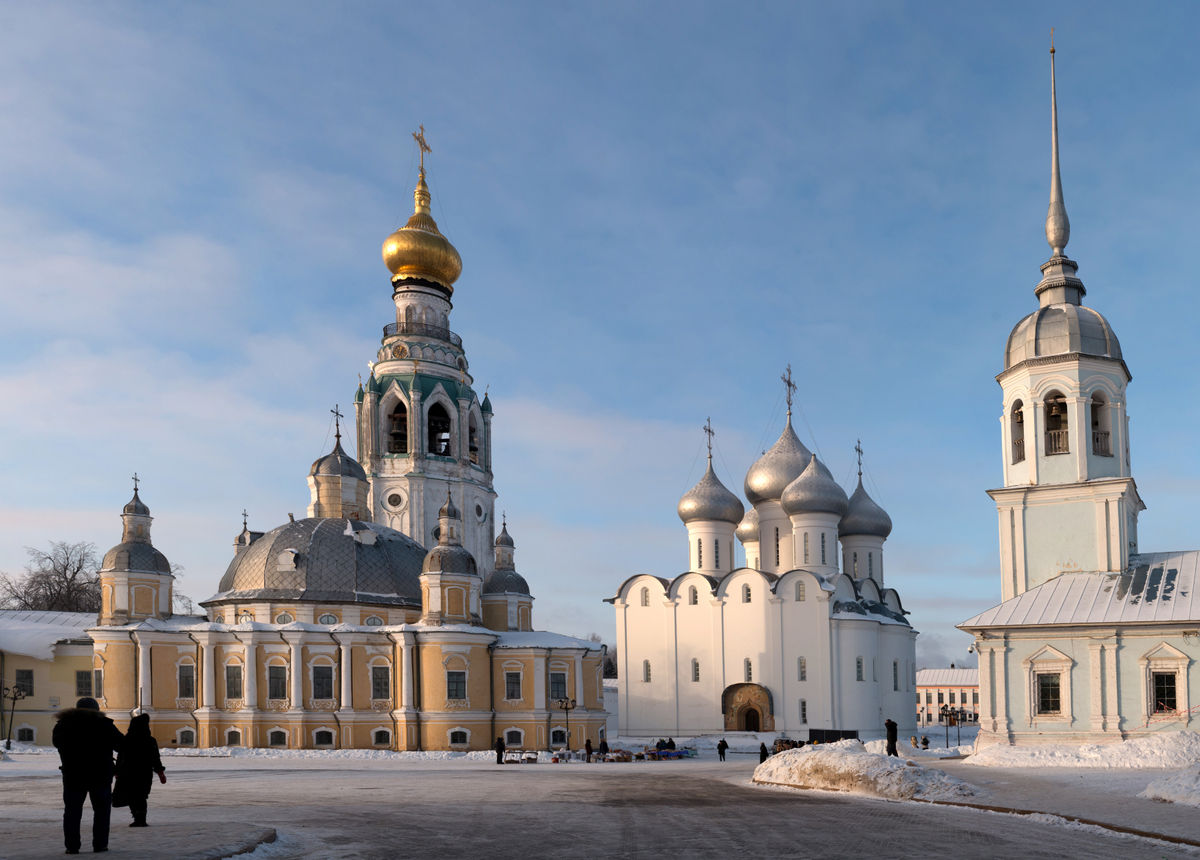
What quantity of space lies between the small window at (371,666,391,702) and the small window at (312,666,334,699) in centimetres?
150

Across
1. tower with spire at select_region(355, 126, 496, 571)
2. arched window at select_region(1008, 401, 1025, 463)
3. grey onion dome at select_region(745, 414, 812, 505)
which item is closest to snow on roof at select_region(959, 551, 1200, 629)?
arched window at select_region(1008, 401, 1025, 463)

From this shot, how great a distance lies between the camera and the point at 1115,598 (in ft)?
99.5

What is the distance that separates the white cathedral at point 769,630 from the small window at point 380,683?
11.9 meters

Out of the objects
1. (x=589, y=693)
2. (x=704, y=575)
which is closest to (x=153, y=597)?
(x=589, y=693)

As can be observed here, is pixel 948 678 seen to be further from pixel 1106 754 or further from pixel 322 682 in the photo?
pixel 1106 754

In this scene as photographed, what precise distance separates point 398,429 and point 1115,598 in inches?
1538

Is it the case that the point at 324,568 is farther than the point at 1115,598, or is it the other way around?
the point at 324,568

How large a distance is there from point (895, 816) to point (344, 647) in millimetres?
31096

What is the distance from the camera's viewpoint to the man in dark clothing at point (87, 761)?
981cm

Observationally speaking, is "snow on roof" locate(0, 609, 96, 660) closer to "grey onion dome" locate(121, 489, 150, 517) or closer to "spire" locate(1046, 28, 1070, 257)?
"grey onion dome" locate(121, 489, 150, 517)

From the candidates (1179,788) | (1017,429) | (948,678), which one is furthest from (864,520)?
(948,678)

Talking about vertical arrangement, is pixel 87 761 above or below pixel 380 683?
above

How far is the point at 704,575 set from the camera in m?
50.7

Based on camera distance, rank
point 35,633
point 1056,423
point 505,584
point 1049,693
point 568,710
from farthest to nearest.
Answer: point 505,584 < point 35,633 < point 568,710 < point 1056,423 < point 1049,693
